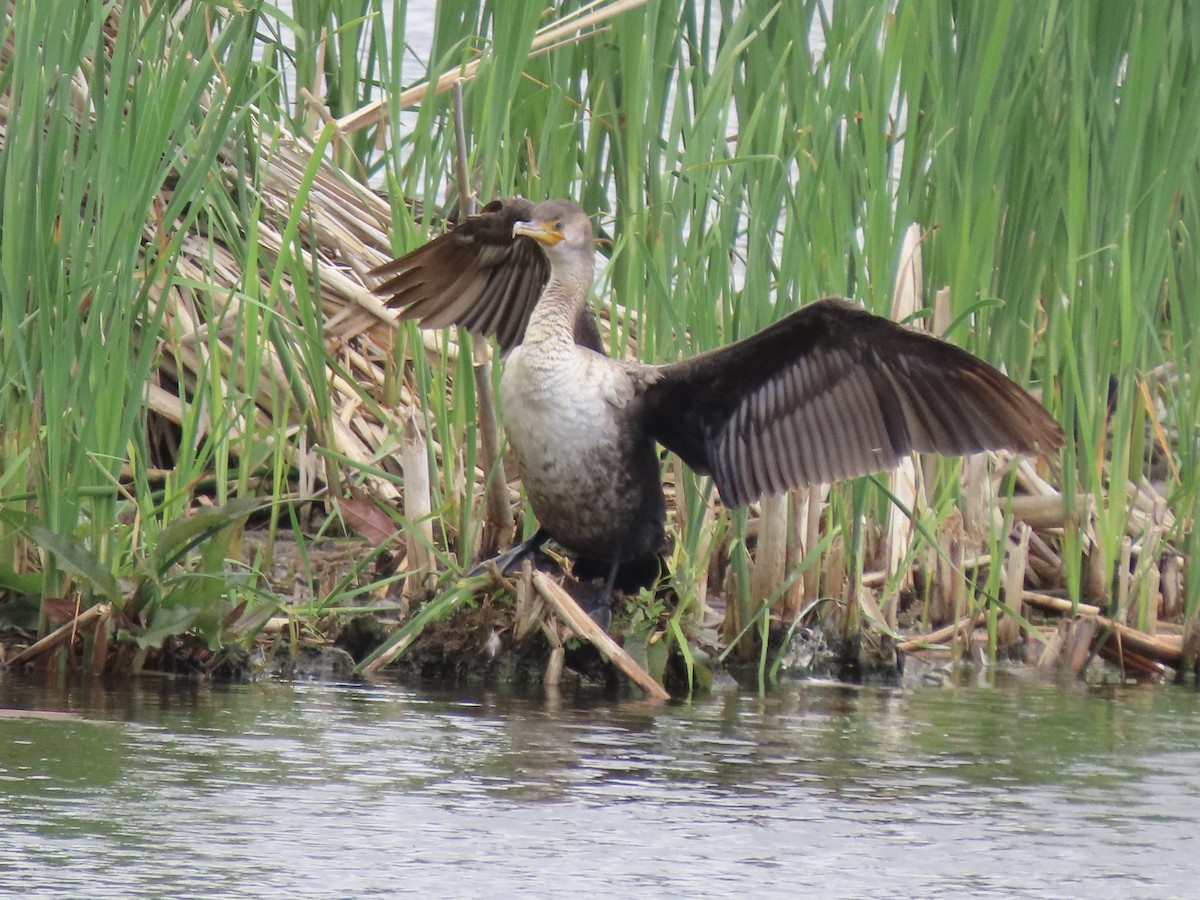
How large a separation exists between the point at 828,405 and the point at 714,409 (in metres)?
0.32

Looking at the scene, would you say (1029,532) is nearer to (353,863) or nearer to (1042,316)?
(1042,316)

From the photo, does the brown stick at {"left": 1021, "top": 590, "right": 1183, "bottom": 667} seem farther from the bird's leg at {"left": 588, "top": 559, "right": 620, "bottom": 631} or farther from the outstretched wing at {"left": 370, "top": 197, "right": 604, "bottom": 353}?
the outstretched wing at {"left": 370, "top": 197, "right": 604, "bottom": 353}

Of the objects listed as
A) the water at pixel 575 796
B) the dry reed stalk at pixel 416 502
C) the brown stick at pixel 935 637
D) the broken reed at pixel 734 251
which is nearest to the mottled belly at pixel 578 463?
the broken reed at pixel 734 251

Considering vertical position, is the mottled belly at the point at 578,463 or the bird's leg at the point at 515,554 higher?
the mottled belly at the point at 578,463

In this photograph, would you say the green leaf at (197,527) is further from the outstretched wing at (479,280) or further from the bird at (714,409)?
the outstretched wing at (479,280)

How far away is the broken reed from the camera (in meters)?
4.11

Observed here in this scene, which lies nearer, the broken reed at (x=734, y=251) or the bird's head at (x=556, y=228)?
the broken reed at (x=734, y=251)

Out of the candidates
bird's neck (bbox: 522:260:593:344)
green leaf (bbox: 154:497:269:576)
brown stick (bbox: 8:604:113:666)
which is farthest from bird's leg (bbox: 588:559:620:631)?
brown stick (bbox: 8:604:113:666)

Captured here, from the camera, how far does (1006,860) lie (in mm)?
3035

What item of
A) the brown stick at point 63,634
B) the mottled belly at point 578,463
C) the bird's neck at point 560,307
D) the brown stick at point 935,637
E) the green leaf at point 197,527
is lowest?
the brown stick at point 63,634

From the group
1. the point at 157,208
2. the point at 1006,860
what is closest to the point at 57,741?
the point at 1006,860

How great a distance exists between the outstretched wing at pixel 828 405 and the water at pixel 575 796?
605 mm

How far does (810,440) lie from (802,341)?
25cm

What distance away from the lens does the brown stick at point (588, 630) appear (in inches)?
173
